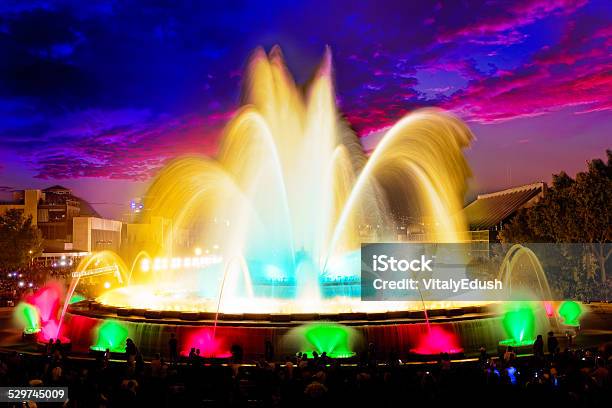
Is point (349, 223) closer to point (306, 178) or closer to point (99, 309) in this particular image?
point (306, 178)

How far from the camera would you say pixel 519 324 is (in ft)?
76.4

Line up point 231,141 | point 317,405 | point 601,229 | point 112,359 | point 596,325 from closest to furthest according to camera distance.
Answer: point 317,405, point 112,359, point 596,325, point 231,141, point 601,229

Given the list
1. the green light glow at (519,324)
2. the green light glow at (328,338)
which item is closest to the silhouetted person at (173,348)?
the green light glow at (328,338)

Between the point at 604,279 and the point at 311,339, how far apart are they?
3449cm

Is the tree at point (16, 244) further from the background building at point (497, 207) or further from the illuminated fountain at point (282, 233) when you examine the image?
the background building at point (497, 207)

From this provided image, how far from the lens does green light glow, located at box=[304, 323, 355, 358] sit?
2011cm

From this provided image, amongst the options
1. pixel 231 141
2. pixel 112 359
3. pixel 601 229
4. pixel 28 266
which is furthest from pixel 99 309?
pixel 28 266

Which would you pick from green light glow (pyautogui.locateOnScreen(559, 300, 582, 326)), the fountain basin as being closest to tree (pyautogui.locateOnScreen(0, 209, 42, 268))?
the fountain basin

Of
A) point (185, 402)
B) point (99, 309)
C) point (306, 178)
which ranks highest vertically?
point (306, 178)

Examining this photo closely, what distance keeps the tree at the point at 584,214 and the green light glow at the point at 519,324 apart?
76.8ft

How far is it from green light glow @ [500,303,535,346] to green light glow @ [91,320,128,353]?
14914 mm

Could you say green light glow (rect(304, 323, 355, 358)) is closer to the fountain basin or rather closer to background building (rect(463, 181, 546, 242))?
the fountain basin

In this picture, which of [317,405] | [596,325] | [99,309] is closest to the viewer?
[317,405]

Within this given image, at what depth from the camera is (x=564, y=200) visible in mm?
46531
